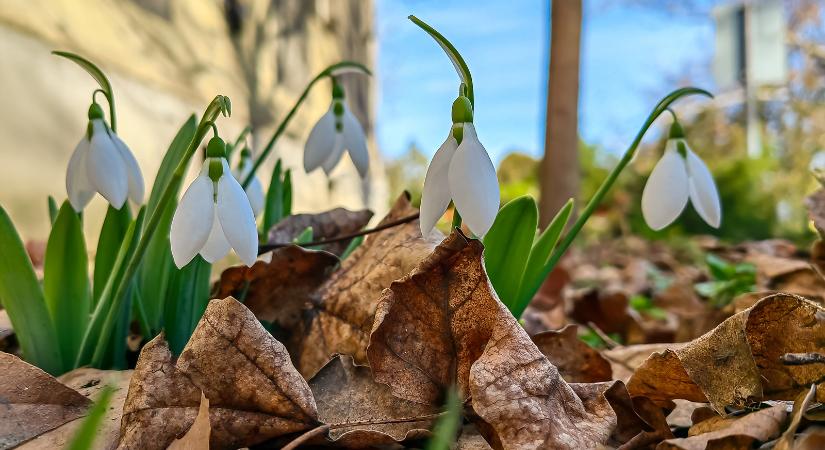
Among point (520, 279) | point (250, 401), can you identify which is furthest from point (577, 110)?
point (250, 401)

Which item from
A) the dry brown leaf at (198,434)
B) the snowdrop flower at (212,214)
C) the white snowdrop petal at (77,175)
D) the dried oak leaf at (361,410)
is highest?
the white snowdrop petal at (77,175)

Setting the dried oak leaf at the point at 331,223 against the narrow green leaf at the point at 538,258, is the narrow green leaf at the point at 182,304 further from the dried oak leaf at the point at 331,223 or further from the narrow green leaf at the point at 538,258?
the narrow green leaf at the point at 538,258

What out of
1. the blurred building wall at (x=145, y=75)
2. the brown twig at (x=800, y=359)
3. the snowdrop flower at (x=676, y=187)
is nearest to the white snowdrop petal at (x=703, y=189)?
the snowdrop flower at (x=676, y=187)

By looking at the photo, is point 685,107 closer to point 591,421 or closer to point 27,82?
point 27,82

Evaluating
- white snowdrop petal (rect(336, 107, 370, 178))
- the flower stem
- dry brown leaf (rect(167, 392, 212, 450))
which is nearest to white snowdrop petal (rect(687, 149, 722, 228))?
the flower stem

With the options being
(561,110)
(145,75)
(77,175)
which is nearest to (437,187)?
(77,175)

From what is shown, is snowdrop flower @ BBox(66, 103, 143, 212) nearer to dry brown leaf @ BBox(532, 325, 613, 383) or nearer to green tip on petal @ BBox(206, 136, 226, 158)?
green tip on petal @ BBox(206, 136, 226, 158)

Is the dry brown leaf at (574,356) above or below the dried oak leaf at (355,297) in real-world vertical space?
below
